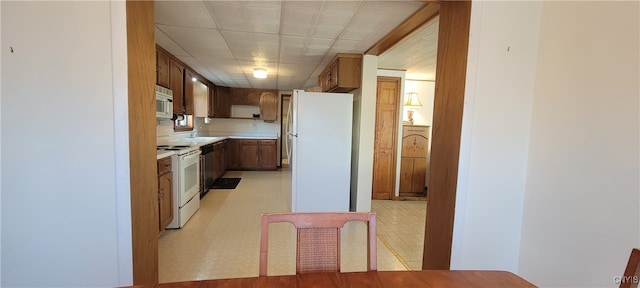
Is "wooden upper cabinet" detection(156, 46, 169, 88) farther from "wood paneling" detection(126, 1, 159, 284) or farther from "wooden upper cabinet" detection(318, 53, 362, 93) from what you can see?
"wooden upper cabinet" detection(318, 53, 362, 93)

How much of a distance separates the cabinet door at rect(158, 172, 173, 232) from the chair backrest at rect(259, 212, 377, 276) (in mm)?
2000

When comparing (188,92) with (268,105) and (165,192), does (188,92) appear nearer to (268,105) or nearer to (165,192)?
(165,192)

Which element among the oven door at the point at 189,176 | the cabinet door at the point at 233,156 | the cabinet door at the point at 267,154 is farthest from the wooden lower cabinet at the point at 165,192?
the cabinet door at the point at 267,154

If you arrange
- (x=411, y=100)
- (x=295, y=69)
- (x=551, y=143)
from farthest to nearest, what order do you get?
(x=411, y=100)
(x=295, y=69)
(x=551, y=143)

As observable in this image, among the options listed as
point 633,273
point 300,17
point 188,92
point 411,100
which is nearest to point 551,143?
point 633,273

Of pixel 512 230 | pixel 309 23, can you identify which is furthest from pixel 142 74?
pixel 512 230

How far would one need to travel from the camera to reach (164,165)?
8.50 feet

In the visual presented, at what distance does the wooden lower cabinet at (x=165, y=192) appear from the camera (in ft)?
8.18

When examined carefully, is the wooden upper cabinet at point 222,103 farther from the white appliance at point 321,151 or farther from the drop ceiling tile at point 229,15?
the drop ceiling tile at point 229,15

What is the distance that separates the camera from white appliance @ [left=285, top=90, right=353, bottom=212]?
310 cm

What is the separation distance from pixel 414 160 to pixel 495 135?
9.42 ft

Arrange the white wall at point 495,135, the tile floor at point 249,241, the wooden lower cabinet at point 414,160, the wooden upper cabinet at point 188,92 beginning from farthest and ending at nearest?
the wooden lower cabinet at point 414,160
the wooden upper cabinet at point 188,92
the tile floor at point 249,241
the white wall at point 495,135

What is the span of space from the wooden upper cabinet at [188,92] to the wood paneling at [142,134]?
108 inches

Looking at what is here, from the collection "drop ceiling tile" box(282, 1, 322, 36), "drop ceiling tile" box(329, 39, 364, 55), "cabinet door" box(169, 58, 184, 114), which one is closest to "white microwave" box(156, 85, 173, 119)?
"cabinet door" box(169, 58, 184, 114)
